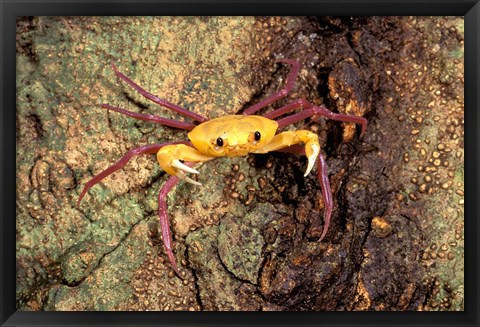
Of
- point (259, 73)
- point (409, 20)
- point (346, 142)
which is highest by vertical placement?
point (409, 20)

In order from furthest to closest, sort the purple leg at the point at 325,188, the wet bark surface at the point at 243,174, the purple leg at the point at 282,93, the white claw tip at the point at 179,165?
the purple leg at the point at 282,93
the wet bark surface at the point at 243,174
the purple leg at the point at 325,188
the white claw tip at the point at 179,165

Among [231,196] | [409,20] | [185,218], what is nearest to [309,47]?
[409,20]

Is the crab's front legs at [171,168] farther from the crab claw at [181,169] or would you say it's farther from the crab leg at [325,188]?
the crab leg at [325,188]

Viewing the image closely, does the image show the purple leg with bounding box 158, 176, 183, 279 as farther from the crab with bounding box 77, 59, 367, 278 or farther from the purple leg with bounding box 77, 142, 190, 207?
the purple leg with bounding box 77, 142, 190, 207
